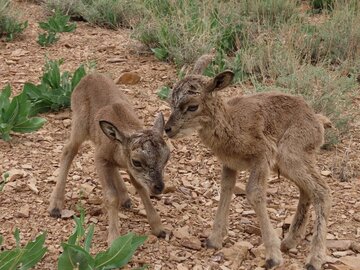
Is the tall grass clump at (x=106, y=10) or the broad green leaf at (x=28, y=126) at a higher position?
the broad green leaf at (x=28, y=126)

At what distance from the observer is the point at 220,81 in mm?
6043

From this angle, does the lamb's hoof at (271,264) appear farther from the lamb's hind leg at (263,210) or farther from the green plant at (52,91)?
the green plant at (52,91)

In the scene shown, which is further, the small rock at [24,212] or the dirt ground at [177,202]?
the small rock at [24,212]

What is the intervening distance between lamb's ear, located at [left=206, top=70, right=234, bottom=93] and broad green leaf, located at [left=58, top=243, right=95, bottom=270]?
78.7 inches

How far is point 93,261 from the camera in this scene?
5027 mm

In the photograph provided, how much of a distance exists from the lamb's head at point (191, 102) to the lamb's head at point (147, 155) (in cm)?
24

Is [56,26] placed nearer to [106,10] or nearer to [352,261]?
[106,10]

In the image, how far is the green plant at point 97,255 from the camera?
4.89 m

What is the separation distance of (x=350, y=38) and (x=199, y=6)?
2868 millimetres

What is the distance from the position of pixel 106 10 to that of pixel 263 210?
24.8 ft

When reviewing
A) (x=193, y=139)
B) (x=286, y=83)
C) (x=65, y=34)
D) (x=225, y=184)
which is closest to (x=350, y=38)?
(x=286, y=83)

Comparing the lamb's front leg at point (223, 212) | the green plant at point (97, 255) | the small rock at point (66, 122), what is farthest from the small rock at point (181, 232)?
the small rock at point (66, 122)

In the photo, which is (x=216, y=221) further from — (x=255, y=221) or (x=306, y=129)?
(x=306, y=129)

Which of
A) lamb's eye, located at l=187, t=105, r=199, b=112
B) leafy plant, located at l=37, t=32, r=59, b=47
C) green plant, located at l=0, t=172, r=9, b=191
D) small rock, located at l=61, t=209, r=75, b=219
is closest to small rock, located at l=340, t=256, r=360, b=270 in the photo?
lamb's eye, located at l=187, t=105, r=199, b=112
